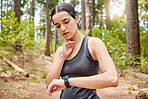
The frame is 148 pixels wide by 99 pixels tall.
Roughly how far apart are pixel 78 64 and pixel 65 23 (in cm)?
44

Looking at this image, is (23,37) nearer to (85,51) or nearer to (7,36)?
(7,36)

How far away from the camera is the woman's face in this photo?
1.56 meters

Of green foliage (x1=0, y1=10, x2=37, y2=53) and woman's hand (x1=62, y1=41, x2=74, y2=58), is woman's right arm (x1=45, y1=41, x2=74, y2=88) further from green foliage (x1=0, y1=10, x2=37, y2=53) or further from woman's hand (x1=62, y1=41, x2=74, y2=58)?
green foliage (x1=0, y1=10, x2=37, y2=53)

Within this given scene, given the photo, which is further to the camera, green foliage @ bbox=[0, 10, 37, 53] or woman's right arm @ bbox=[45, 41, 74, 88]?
green foliage @ bbox=[0, 10, 37, 53]

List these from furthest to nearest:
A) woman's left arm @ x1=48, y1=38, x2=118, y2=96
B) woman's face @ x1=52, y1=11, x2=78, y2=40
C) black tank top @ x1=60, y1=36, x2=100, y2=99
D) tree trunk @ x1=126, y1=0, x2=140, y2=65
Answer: tree trunk @ x1=126, y1=0, x2=140, y2=65 → woman's face @ x1=52, y1=11, x2=78, y2=40 → black tank top @ x1=60, y1=36, x2=100, y2=99 → woman's left arm @ x1=48, y1=38, x2=118, y2=96

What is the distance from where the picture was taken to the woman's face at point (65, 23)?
5.11 ft

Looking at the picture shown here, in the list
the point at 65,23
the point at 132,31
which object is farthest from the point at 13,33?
the point at 65,23

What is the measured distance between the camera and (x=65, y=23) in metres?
1.59

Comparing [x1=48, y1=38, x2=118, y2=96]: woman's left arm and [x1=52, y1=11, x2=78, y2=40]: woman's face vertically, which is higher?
[x1=52, y1=11, x2=78, y2=40]: woman's face

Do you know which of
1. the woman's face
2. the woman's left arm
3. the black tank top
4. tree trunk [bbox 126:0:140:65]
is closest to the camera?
the woman's left arm

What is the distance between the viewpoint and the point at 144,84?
6.14 meters

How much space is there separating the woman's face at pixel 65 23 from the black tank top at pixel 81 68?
0.56 ft

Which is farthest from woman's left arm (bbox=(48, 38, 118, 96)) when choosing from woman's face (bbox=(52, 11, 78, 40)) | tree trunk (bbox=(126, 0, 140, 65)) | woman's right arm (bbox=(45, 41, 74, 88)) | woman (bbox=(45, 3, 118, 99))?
tree trunk (bbox=(126, 0, 140, 65))

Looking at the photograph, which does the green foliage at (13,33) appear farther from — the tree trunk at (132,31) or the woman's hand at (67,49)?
the woman's hand at (67,49)
